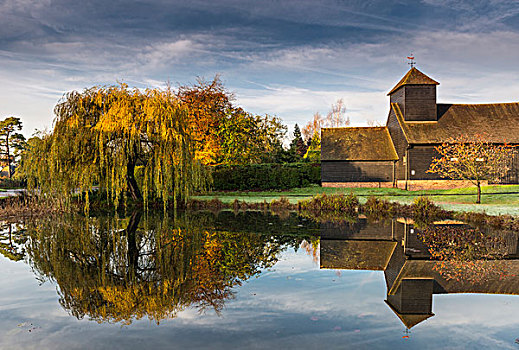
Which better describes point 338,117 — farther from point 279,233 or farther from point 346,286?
point 346,286

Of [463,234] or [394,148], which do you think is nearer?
[463,234]

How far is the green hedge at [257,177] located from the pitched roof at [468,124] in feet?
32.8

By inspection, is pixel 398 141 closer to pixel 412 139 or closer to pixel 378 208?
pixel 412 139

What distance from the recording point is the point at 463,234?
11406 millimetres

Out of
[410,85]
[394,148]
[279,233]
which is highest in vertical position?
[410,85]

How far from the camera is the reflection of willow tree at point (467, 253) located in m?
7.25

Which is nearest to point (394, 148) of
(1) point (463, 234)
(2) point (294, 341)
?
(1) point (463, 234)

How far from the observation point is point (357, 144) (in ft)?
109

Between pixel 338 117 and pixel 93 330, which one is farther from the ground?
pixel 338 117

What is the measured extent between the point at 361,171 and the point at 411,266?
24922mm

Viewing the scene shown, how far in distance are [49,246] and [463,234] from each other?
1209 centimetres

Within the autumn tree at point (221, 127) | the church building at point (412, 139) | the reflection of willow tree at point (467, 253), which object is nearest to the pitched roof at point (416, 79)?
the church building at point (412, 139)

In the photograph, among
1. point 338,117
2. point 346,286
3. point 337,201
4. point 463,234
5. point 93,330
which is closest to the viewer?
point 93,330

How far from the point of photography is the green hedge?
31078 mm
